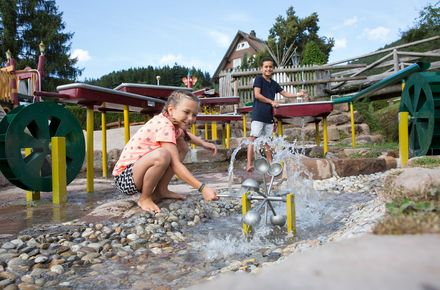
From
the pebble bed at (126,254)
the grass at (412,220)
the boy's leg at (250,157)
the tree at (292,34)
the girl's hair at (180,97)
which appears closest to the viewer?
the grass at (412,220)

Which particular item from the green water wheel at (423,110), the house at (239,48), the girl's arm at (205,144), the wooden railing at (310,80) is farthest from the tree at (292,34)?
the girl's arm at (205,144)

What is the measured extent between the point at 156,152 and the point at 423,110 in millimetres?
4515

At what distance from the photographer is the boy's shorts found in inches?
229

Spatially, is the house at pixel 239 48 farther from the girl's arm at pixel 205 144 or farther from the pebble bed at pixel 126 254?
the pebble bed at pixel 126 254

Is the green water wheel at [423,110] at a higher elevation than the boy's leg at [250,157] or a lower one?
higher

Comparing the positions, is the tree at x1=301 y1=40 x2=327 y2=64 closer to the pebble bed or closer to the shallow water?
the shallow water

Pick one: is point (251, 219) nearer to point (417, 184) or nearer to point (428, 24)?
point (417, 184)

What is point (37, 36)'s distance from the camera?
29797 mm

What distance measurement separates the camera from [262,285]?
2.48ft

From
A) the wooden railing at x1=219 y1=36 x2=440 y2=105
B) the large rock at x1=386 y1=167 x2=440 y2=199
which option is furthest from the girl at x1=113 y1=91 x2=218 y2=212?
the wooden railing at x1=219 y1=36 x2=440 y2=105

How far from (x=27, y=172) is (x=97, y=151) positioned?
3.67 m

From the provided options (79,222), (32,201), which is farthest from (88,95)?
(79,222)

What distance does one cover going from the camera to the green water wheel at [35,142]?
3984mm

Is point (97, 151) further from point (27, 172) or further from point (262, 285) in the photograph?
point (262, 285)
